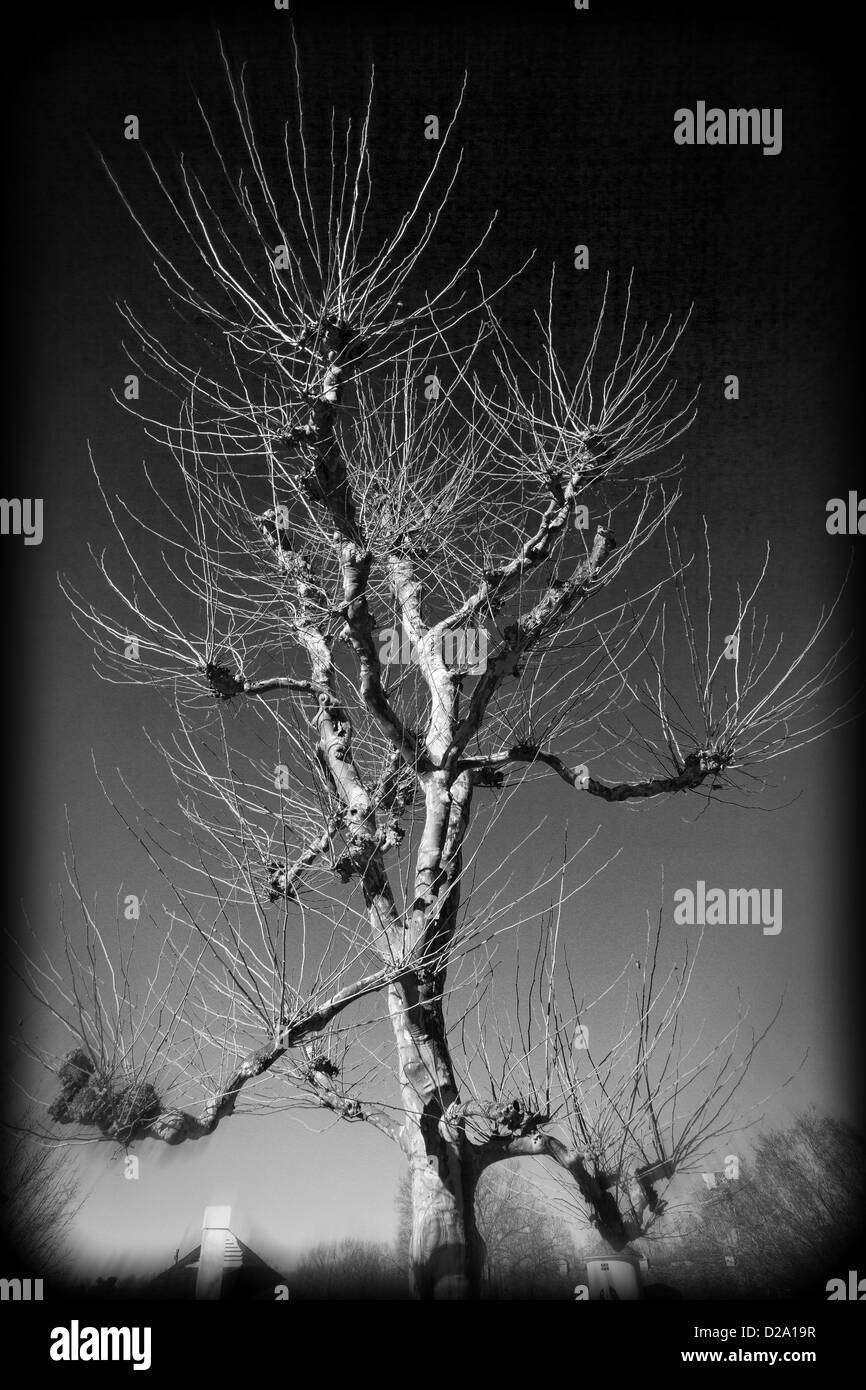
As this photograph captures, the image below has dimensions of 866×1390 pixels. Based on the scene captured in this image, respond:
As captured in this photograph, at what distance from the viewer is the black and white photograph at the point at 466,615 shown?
387 centimetres

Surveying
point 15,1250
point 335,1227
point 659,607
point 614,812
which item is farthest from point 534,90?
point 15,1250

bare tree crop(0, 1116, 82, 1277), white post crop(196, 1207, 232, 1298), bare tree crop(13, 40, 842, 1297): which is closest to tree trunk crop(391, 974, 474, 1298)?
bare tree crop(13, 40, 842, 1297)

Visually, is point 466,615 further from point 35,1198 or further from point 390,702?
point 35,1198

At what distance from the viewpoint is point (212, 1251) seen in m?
4.27

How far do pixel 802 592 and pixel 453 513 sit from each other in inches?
60.5

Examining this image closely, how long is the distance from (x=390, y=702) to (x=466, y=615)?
14.7 inches

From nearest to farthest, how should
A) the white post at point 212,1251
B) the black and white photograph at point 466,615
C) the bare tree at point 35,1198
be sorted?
the black and white photograph at point 466,615, the white post at point 212,1251, the bare tree at point 35,1198

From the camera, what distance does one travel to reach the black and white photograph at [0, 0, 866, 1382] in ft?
12.7

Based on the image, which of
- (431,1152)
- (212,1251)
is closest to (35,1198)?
(212,1251)

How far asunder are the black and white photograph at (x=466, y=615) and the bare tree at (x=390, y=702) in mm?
31

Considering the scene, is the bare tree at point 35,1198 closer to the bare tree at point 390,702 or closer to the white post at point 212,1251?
the white post at point 212,1251

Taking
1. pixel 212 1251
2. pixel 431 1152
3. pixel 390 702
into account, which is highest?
pixel 390 702

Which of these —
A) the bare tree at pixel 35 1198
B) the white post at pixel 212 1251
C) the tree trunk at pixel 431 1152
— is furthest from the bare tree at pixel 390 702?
the bare tree at pixel 35 1198

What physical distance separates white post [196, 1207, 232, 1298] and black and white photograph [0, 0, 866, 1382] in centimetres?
2
